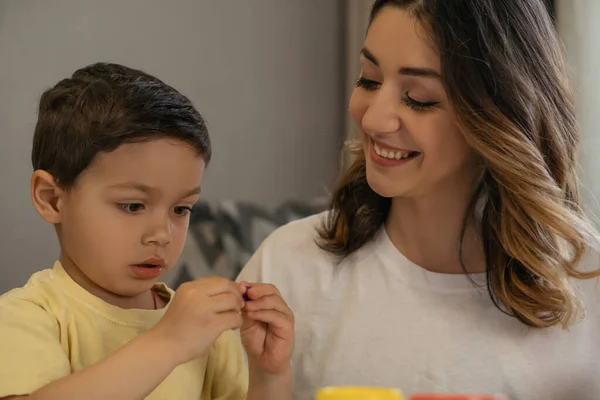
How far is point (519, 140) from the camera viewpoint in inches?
54.7

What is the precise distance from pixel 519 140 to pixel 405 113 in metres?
0.20

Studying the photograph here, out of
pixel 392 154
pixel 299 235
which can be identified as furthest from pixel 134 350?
pixel 299 235

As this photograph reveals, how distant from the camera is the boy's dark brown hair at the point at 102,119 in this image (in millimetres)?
1160

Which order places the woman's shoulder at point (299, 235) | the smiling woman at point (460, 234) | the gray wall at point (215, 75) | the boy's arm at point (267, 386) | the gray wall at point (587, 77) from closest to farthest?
the boy's arm at point (267, 386), the smiling woman at point (460, 234), the woman's shoulder at point (299, 235), the gray wall at point (587, 77), the gray wall at point (215, 75)

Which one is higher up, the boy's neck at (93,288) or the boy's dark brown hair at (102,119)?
the boy's dark brown hair at (102,119)

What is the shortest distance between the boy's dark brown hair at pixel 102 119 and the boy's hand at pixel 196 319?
0.74 feet

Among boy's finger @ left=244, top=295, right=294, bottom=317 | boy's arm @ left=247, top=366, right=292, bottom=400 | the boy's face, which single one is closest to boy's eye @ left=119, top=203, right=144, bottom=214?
the boy's face

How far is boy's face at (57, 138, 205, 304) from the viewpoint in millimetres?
1151

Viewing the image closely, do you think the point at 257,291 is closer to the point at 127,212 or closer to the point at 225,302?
the point at 225,302

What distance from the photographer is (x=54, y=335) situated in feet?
3.67

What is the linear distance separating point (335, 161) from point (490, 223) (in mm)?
1279

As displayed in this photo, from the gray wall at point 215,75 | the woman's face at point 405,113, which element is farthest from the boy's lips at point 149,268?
the gray wall at point 215,75

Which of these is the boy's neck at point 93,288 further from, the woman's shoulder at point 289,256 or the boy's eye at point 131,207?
the woman's shoulder at point 289,256

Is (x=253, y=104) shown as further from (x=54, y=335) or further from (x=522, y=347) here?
(x=54, y=335)
